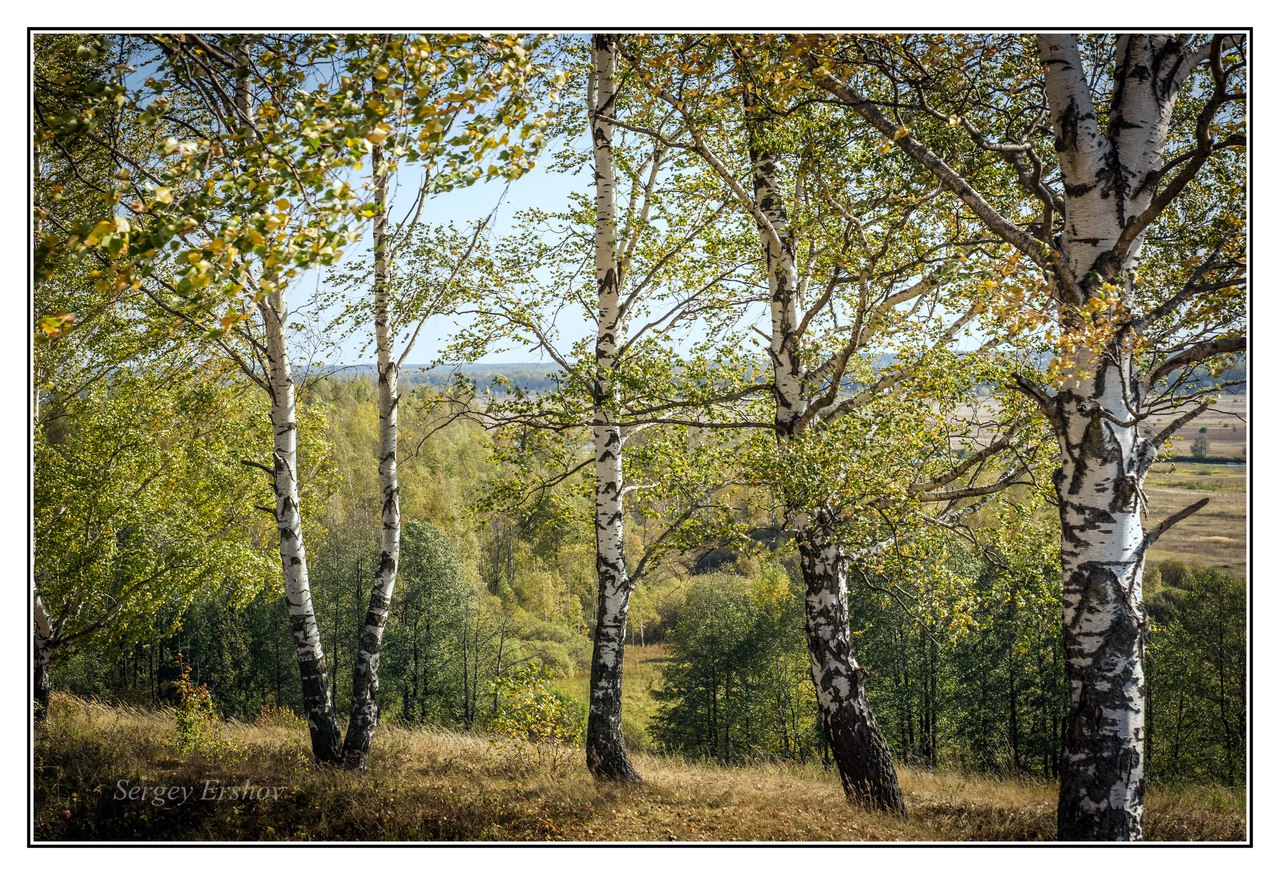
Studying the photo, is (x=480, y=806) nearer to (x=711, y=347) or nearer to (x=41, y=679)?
(x=711, y=347)

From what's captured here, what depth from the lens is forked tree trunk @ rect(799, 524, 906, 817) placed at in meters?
5.99

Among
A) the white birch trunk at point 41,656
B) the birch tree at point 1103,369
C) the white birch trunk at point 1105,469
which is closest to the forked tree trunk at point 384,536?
the white birch trunk at point 41,656

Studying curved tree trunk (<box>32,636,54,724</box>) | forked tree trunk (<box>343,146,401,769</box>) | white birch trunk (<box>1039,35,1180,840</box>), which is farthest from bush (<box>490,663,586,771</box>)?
curved tree trunk (<box>32,636,54,724</box>)

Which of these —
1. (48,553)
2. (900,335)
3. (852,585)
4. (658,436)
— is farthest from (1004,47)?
(852,585)

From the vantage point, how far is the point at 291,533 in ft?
22.7

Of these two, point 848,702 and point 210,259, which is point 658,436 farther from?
point 210,259

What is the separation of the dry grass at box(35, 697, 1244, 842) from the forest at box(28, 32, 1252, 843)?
1.8 inches

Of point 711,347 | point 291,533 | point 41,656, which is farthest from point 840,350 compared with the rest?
point 41,656

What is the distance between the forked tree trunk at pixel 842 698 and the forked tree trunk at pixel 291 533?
4.33 m

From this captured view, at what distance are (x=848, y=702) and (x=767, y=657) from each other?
2408cm

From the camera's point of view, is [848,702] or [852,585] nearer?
[848,702]

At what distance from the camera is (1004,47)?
4926 millimetres

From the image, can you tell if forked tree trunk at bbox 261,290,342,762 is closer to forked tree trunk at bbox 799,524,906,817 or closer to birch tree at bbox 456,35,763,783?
birch tree at bbox 456,35,763,783

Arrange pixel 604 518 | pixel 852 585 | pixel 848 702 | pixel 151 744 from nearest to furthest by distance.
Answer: pixel 848 702
pixel 604 518
pixel 151 744
pixel 852 585
